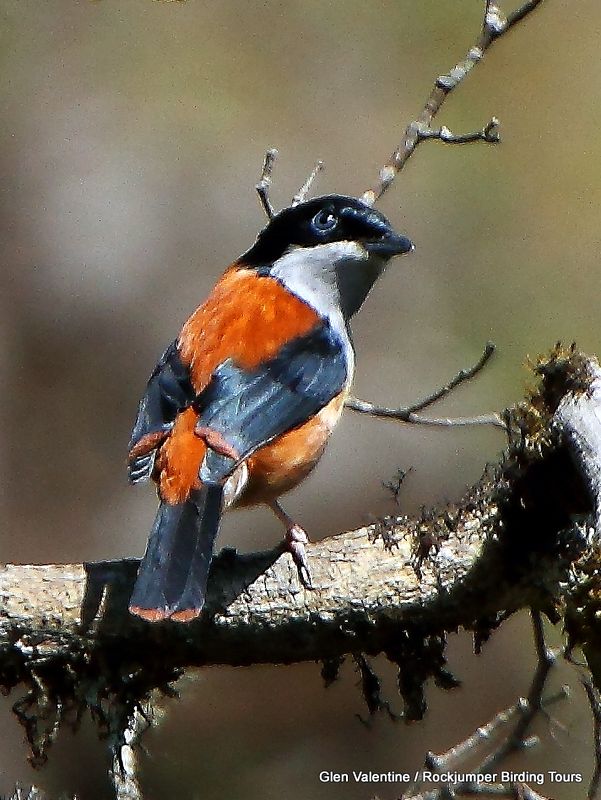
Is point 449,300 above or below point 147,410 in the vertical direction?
above

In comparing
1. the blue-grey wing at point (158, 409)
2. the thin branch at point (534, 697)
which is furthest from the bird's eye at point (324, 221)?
the thin branch at point (534, 697)

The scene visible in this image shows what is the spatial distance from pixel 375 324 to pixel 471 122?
2.32 m

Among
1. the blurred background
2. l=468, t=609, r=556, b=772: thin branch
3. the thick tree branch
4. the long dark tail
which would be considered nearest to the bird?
the long dark tail

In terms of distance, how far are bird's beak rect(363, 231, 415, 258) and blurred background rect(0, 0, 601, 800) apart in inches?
126

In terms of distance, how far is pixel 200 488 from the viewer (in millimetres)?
4184

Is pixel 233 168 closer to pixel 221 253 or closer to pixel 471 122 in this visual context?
pixel 221 253

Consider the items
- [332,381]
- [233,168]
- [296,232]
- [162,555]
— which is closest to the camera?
[162,555]

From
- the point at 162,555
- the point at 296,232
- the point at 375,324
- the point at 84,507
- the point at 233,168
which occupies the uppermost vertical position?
the point at 233,168

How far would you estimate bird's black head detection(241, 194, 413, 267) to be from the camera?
16.9 feet

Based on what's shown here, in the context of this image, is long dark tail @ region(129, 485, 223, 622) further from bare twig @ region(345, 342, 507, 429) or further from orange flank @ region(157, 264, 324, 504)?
bare twig @ region(345, 342, 507, 429)

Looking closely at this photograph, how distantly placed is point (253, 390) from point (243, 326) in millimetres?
380

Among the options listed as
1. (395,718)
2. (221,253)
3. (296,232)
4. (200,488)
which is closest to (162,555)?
(200,488)

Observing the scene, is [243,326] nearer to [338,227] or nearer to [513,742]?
[338,227]

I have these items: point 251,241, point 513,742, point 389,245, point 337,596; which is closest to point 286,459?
point 337,596
